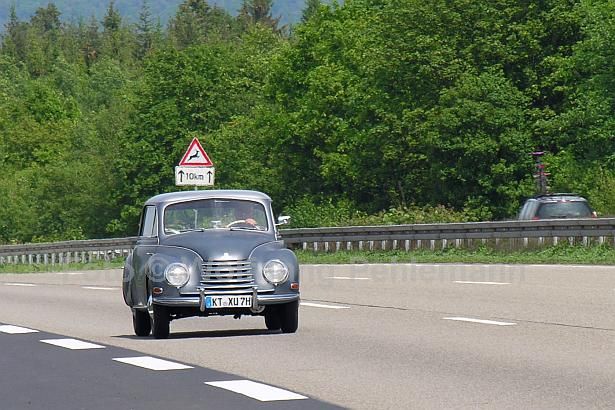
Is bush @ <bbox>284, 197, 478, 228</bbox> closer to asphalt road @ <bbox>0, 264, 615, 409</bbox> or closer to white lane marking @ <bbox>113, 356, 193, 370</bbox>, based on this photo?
asphalt road @ <bbox>0, 264, 615, 409</bbox>

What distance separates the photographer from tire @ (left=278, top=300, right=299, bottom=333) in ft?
53.7

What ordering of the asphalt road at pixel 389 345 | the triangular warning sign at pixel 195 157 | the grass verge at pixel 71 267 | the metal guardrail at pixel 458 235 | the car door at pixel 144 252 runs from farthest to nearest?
the grass verge at pixel 71 267 < the triangular warning sign at pixel 195 157 < the metal guardrail at pixel 458 235 < the car door at pixel 144 252 < the asphalt road at pixel 389 345

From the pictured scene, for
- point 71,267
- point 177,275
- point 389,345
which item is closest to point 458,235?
point 71,267

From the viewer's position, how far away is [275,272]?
630 inches

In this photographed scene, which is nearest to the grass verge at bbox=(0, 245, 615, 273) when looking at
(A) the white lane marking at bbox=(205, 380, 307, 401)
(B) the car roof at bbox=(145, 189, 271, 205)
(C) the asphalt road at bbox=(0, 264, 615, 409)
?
(C) the asphalt road at bbox=(0, 264, 615, 409)

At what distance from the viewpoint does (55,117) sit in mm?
145625

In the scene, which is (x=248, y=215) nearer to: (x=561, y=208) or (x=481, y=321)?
(x=481, y=321)

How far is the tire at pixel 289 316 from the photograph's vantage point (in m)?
16.4

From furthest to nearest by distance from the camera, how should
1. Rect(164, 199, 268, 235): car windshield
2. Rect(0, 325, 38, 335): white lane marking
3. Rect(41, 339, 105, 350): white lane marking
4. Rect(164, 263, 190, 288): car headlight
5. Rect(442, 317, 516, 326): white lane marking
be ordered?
Rect(0, 325, 38, 335): white lane marking < Rect(164, 199, 268, 235): car windshield < Rect(442, 317, 516, 326): white lane marking < Rect(164, 263, 190, 288): car headlight < Rect(41, 339, 105, 350): white lane marking

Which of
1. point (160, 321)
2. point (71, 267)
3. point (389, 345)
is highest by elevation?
point (160, 321)

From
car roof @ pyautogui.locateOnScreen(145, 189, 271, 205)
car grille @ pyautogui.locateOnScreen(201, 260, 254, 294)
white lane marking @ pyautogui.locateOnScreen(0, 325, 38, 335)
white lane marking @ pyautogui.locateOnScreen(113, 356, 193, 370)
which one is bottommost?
white lane marking @ pyautogui.locateOnScreen(0, 325, 38, 335)

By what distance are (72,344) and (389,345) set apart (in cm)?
313

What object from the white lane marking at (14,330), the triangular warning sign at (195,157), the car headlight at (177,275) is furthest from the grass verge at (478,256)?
the car headlight at (177,275)

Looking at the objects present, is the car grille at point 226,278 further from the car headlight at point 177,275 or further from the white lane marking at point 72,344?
the white lane marking at point 72,344
